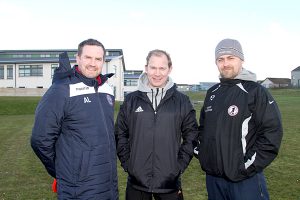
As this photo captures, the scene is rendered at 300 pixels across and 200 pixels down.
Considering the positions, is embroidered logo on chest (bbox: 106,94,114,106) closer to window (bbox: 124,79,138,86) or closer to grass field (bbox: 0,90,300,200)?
grass field (bbox: 0,90,300,200)

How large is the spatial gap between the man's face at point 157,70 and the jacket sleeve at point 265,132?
1.20m

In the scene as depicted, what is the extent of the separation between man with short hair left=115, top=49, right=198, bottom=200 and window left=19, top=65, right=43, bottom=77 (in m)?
55.5

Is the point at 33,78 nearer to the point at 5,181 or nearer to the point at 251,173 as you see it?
the point at 5,181

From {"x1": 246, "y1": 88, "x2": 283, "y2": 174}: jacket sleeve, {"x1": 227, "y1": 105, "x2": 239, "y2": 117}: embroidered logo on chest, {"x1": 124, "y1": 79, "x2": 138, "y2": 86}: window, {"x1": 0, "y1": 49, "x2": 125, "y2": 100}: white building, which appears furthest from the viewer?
{"x1": 124, "y1": 79, "x2": 138, "y2": 86}: window

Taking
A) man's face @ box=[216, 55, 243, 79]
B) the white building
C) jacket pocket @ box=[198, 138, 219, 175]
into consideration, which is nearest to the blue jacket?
jacket pocket @ box=[198, 138, 219, 175]

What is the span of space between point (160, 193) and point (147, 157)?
1.59 feet

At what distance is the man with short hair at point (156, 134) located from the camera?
14.3 ft

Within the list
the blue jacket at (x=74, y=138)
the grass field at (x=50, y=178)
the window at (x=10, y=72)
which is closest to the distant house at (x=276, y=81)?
the window at (x=10, y=72)

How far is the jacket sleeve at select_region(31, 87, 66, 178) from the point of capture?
13.0 ft

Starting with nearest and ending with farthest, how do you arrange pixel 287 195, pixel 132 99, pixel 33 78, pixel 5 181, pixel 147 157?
pixel 147 157, pixel 132 99, pixel 287 195, pixel 5 181, pixel 33 78

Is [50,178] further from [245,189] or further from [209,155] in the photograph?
[245,189]

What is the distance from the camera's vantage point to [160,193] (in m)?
4.39

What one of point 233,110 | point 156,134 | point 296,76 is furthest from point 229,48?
point 296,76

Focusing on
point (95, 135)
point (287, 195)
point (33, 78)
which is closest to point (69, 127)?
point (95, 135)
